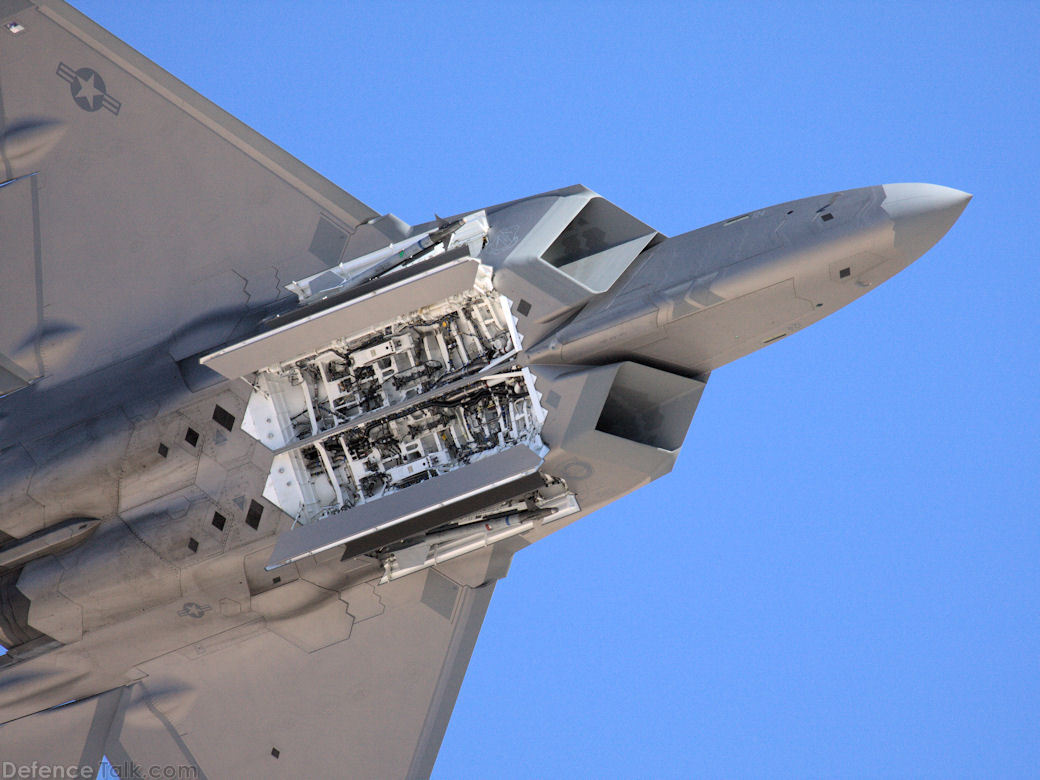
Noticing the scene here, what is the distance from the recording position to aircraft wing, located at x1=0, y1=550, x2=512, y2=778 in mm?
13094

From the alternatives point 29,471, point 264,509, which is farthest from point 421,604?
point 29,471

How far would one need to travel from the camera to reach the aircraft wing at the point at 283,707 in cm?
1309

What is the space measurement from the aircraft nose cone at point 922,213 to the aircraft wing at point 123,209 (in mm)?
4661

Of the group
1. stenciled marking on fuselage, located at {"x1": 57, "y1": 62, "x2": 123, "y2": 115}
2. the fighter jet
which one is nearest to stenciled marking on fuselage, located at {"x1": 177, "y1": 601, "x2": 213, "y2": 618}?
the fighter jet

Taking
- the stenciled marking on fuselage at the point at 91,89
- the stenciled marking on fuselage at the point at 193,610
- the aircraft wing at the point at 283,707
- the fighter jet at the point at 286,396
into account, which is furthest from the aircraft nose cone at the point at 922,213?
the stenciled marking on fuselage at the point at 91,89

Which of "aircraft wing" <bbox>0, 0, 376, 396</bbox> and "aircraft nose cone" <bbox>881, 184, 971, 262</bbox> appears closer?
"aircraft nose cone" <bbox>881, 184, 971, 262</bbox>

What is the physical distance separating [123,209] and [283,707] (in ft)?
15.9

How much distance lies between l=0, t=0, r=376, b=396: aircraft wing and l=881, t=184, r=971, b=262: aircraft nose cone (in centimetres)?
466

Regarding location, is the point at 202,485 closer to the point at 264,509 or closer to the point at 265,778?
the point at 264,509

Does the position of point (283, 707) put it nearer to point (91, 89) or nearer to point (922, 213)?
point (91, 89)

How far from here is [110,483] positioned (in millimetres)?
12656

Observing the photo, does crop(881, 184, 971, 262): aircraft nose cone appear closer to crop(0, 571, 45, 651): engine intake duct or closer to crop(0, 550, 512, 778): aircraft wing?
crop(0, 550, 512, 778): aircraft wing

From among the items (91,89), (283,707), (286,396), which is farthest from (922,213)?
(91,89)

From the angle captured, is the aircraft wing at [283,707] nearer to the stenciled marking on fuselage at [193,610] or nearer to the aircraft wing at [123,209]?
the stenciled marking on fuselage at [193,610]
